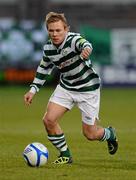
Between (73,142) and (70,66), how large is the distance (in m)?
A: 4.33

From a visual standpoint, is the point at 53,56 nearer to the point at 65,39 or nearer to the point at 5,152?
the point at 65,39

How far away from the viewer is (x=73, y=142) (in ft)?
55.5

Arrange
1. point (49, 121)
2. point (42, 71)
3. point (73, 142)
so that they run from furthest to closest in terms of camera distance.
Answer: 1. point (73, 142)
2. point (42, 71)
3. point (49, 121)

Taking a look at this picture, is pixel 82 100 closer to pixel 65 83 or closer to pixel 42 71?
pixel 65 83

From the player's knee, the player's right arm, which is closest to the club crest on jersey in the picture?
the player's right arm

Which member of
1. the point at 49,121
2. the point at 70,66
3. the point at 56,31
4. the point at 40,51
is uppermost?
the point at 56,31

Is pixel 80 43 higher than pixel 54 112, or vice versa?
pixel 80 43

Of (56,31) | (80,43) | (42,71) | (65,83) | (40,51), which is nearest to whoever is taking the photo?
(80,43)

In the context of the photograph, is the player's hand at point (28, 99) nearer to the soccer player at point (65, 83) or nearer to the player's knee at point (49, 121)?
the soccer player at point (65, 83)

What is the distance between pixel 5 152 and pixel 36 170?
106 inches

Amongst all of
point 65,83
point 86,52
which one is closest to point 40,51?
point 65,83

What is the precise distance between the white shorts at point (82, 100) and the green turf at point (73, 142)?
0.76 meters

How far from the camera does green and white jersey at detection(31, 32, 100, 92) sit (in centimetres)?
1271

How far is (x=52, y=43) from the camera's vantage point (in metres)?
12.8
